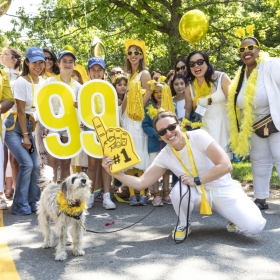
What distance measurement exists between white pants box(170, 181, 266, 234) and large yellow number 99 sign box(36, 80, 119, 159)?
1.48 m

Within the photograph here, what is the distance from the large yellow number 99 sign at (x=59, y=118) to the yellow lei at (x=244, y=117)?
1975 millimetres

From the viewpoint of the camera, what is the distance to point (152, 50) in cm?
1730

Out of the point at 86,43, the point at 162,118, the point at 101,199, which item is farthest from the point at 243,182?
the point at 86,43

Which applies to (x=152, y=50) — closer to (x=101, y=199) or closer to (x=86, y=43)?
(x=86, y=43)

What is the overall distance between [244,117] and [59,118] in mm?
2333

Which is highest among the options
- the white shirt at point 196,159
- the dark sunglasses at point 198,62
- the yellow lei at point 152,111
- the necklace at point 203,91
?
the dark sunglasses at point 198,62

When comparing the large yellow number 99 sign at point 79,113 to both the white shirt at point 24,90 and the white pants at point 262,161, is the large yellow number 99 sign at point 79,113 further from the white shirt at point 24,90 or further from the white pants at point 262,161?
the white pants at point 262,161

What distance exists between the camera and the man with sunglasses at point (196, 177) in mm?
4395

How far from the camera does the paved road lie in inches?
144

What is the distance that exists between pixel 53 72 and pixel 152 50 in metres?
10.7

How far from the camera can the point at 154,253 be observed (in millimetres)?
4199

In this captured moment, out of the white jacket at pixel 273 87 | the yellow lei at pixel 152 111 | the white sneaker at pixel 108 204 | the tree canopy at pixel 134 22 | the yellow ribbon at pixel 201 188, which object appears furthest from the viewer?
the tree canopy at pixel 134 22

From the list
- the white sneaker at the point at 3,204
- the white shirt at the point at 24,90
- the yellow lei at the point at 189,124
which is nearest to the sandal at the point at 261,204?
the yellow lei at the point at 189,124

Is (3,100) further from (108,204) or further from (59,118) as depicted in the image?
(108,204)
